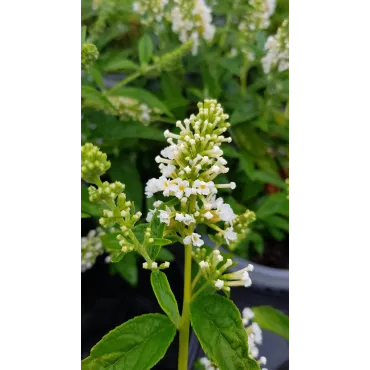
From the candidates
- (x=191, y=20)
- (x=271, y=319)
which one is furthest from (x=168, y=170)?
(x=191, y=20)

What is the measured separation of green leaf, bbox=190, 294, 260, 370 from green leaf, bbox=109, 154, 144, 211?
Result: 0.52 feet

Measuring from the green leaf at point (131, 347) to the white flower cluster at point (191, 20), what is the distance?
42cm

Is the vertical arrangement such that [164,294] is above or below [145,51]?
below

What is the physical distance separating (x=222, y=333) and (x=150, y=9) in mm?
467

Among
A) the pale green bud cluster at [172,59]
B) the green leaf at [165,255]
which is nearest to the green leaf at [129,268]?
the green leaf at [165,255]

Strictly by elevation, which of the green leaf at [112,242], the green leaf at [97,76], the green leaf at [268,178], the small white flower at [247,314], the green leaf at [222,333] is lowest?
the small white flower at [247,314]

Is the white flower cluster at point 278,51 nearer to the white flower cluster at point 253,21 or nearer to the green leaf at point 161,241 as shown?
the white flower cluster at point 253,21

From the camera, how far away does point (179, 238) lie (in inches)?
14.7

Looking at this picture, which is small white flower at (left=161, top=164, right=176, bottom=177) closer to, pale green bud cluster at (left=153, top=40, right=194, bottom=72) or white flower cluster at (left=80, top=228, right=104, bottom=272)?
white flower cluster at (left=80, top=228, right=104, bottom=272)

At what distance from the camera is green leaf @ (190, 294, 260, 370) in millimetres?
341

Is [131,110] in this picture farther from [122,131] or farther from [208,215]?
[208,215]

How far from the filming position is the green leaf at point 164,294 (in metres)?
0.35
